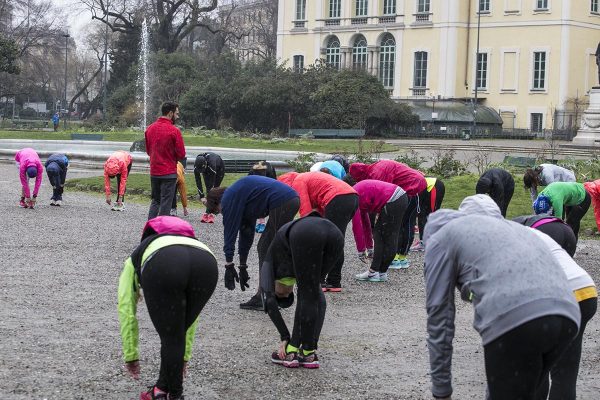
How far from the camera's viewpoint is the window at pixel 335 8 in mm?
80769

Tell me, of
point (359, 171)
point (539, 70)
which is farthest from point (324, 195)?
point (539, 70)

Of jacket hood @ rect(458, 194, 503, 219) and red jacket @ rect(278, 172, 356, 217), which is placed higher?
jacket hood @ rect(458, 194, 503, 219)

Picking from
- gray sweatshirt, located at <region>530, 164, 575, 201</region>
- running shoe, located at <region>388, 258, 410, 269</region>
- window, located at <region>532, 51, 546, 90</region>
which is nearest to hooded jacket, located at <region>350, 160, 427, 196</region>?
running shoe, located at <region>388, 258, 410, 269</region>

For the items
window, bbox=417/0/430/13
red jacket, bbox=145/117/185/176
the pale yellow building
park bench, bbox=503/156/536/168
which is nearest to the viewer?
red jacket, bbox=145/117/185/176

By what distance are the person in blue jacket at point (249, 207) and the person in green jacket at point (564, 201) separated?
3.87 metres

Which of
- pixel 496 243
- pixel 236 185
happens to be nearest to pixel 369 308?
pixel 236 185

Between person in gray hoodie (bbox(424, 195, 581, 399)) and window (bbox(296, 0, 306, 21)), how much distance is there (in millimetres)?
78674

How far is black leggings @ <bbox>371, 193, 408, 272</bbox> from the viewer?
12.8 meters

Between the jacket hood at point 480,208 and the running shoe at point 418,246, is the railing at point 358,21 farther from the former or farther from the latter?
the jacket hood at point 480,208

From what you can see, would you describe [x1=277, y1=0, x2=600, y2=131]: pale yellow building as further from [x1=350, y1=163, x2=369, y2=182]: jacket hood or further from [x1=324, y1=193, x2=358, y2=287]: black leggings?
[x1=324, y1=193, x2=358, y2=287]: black leggings

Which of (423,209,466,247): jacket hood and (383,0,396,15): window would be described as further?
(383,0,396,15): window

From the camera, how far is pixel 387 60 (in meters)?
78.1

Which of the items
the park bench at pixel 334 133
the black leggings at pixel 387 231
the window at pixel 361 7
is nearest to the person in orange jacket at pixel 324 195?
the black leggings at pixel 387 231

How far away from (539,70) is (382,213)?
61.7 m
